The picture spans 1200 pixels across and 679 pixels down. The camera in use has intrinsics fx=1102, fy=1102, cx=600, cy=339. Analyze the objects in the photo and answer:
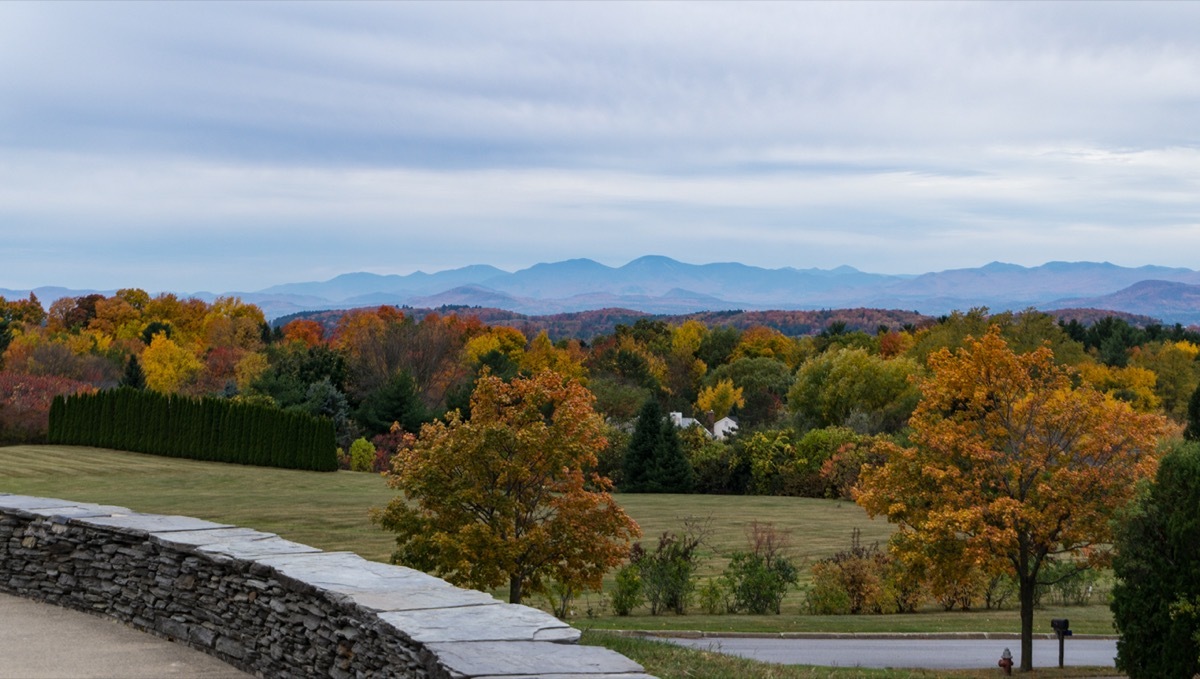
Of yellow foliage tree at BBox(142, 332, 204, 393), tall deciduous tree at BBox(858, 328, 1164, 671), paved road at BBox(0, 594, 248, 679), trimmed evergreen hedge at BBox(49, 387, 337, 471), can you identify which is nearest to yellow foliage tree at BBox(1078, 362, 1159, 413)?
trimmed evergreen hedge at BBox(49, 387, 337, 471)

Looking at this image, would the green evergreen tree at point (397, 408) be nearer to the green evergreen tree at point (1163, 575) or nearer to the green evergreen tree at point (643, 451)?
the green evergreen tree at point (643, 451)

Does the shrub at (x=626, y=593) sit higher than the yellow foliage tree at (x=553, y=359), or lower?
lower

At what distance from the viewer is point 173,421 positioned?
55.1 metres

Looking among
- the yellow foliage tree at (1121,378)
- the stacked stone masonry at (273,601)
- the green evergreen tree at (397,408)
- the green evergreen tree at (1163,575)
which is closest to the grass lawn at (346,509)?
the green evergreen tree at (1163,575)

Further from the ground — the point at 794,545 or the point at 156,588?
the point at 156,588

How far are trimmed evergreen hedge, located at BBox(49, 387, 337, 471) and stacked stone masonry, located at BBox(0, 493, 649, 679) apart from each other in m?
44.8

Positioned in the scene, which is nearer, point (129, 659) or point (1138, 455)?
point (129, 659)

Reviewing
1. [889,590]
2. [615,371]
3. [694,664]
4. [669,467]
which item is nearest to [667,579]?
[889,590]

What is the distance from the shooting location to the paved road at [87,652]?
25.0 ft

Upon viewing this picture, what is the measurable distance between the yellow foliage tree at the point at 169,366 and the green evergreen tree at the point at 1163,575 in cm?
8167

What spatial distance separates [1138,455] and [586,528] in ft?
29.9

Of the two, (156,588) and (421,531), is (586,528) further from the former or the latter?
(156,588)

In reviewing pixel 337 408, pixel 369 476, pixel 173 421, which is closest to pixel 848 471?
pixel 369 476

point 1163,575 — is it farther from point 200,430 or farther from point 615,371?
point 615,371
